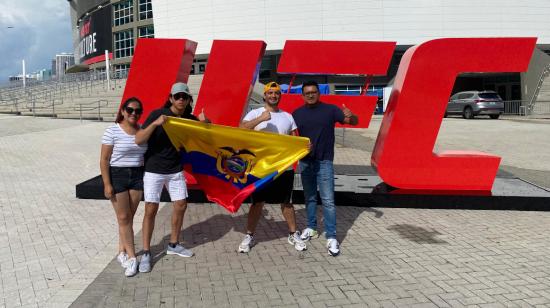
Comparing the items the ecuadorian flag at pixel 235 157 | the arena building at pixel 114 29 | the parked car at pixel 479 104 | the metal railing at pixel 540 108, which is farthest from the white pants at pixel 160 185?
the arena building at pixel 114 29

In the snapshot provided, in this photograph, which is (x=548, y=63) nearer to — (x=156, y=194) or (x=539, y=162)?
(x=539, y=162)

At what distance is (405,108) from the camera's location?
21.6 feet

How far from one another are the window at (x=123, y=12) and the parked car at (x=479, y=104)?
4220 centimetres

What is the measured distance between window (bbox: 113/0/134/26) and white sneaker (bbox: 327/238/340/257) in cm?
5519

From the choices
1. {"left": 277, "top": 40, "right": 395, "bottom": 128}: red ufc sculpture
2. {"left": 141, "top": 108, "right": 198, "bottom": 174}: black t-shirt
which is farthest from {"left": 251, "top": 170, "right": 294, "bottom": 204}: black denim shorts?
{"left": 277, "top": 40, "right": 395, "bottom": 128}: red ufc sculpture

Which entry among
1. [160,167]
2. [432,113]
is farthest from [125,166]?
[432,113]

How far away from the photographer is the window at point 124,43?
53.9 metres

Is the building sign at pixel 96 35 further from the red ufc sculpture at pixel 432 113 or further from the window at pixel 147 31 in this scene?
the red ufc sculpture at pixel 432 113

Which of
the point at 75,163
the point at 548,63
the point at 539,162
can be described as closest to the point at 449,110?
the point at 548,63

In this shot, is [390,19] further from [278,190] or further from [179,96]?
[179,96]

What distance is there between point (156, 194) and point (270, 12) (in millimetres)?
40960

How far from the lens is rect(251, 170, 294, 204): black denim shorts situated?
461cm

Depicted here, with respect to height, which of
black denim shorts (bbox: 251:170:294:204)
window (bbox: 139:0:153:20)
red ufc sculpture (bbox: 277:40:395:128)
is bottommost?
black denim shorts (bbox: 251:170:294:204)

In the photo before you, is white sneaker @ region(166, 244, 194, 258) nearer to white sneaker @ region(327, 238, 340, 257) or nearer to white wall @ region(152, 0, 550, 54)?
white sneaker @ region(327, 238, 340, 257)
